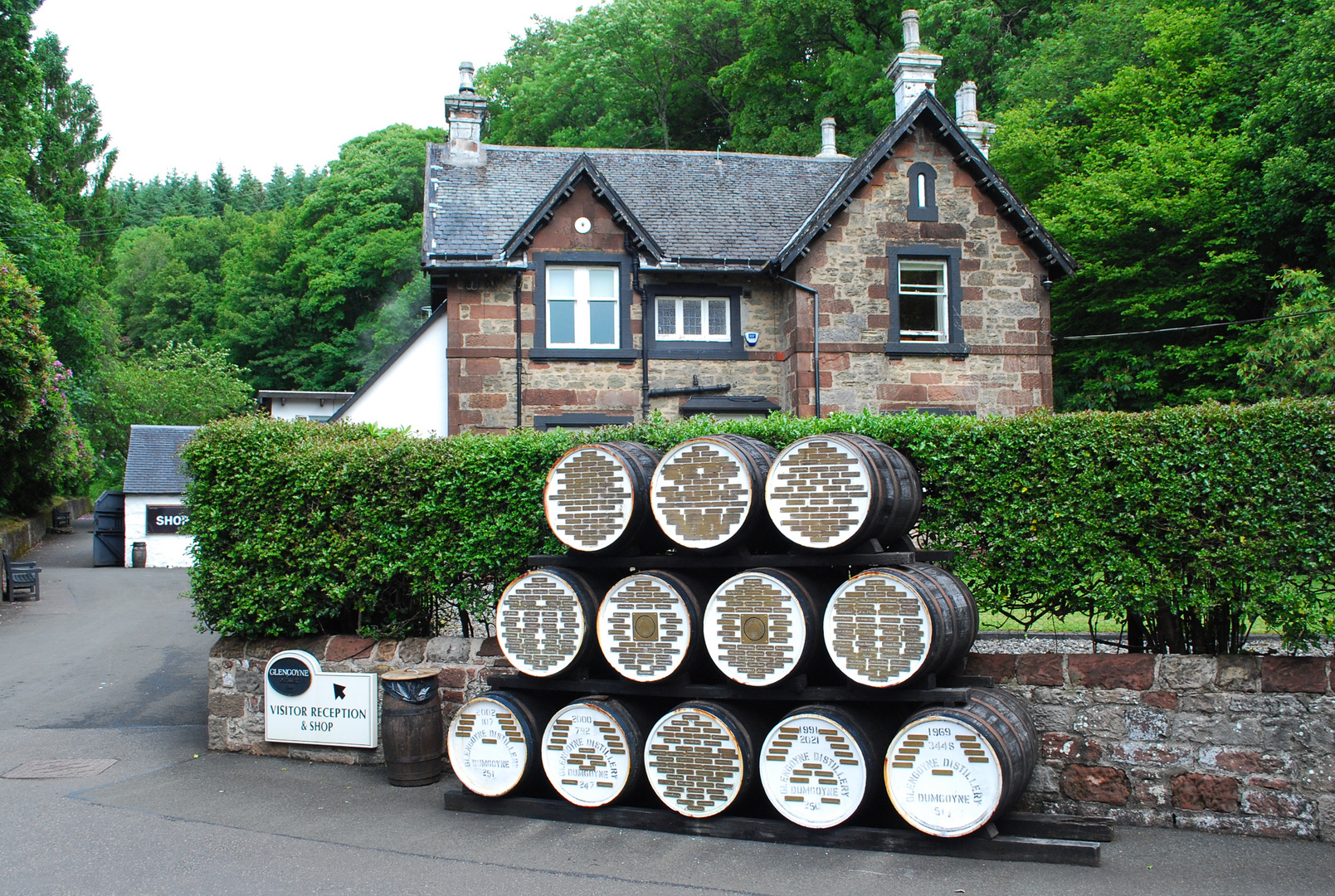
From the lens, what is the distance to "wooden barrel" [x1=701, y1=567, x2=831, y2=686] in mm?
5652

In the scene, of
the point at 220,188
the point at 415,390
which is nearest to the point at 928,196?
the point at 415,390

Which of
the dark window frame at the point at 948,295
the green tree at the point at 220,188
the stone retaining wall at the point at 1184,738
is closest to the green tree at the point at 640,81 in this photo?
the dark window frame at the point at 948,295

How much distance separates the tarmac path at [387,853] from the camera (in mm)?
5234

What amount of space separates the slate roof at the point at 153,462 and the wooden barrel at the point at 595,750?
84.3 feet

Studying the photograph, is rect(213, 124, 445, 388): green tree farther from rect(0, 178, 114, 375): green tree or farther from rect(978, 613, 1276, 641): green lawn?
rect(978, 613, 1276, 641): green lawn

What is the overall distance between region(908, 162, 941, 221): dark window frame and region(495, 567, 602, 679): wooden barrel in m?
13.3

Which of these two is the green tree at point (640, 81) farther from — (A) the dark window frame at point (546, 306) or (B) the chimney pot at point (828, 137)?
(A) the dark window frame at point (546, 306)

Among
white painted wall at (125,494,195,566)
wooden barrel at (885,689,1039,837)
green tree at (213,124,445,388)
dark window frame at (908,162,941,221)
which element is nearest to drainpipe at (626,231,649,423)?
dark window frame at (908,162,941,221)

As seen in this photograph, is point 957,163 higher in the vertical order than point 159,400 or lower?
higher

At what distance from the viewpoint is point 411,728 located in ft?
23.2

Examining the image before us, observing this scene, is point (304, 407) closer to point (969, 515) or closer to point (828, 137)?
point (828, 137)

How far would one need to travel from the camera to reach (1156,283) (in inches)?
987

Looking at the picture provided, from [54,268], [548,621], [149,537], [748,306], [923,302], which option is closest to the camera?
[548,621]

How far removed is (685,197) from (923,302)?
5.30 metres
